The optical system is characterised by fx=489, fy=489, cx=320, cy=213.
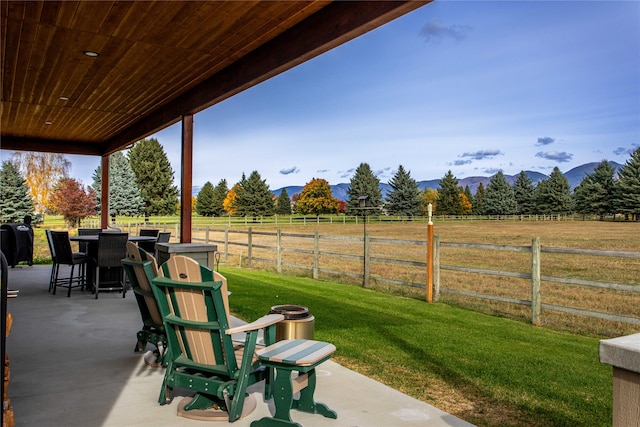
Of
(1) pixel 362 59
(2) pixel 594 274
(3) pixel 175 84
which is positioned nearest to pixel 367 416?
(3) pixel 175 84

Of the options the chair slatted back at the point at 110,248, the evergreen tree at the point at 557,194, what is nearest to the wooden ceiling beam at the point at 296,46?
the chair slatted back at the point at 110,248

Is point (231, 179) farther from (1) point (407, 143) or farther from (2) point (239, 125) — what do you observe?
(2) point (239, 125)

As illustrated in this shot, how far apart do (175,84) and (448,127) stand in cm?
6390

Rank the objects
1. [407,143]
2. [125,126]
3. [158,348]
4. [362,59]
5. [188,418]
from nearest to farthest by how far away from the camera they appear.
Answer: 1. [188,418]
2. [158,348]
3. [125,126]
4. [362,59]
5. [407,143]

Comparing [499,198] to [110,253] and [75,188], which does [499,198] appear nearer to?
[75,188]

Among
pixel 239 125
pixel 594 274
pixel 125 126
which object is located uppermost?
pixel 239 125

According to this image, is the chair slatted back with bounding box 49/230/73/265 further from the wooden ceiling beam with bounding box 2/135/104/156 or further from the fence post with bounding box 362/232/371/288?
the fence post with bounding box 362/232/371/288

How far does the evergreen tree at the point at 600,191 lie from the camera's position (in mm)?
59188

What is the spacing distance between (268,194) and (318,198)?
40.9 feet

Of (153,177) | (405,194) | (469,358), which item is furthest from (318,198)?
(469,358)

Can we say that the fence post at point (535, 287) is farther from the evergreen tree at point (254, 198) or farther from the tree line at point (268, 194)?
the evergreen tree at point (254, 198)

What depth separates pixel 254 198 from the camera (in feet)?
185

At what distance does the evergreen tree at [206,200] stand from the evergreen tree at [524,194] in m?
41.4

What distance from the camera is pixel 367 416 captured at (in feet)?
9.30
